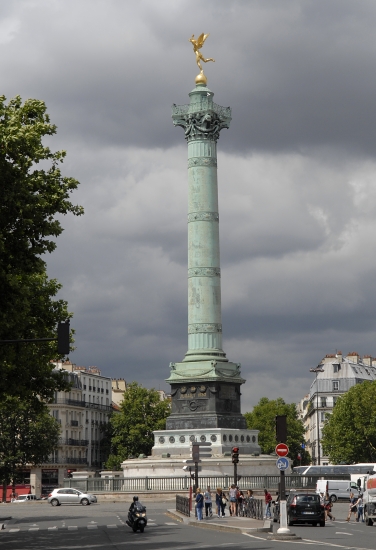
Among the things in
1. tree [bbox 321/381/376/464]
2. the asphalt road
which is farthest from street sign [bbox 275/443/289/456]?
tree [bbox 321/381/376/464]

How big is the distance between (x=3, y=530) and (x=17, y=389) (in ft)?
24.3

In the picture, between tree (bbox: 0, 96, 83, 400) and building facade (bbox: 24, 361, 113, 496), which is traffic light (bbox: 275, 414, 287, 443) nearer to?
tree (bbox: 0, 96, 83, 400)

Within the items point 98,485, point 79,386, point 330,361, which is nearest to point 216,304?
point 98,485

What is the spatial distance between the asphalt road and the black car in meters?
0.75

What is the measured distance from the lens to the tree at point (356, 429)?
10188cm

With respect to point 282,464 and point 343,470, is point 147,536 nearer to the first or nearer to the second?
point 282,464

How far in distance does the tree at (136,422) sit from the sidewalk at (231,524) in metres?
69.1

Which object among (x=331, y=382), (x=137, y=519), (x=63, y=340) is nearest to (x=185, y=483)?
(x=137, y=519)

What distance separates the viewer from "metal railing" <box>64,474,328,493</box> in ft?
213

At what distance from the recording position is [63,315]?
140ft

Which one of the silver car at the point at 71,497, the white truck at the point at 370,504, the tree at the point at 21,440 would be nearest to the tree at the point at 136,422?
the tree at the point at 21,440

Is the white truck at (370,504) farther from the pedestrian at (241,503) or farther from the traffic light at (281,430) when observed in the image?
the traffic light at (281,430)

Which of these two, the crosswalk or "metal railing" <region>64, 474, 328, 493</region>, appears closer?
the crosswalk

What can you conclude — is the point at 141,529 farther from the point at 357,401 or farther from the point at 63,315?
the point at 357,401
